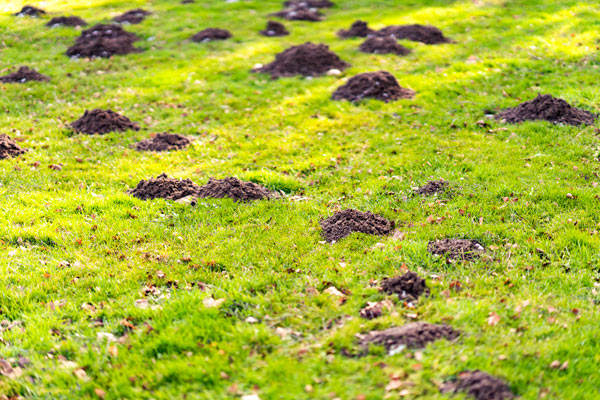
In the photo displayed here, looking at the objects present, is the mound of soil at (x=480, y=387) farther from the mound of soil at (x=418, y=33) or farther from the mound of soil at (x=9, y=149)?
the mound of soil at (x=418, y=33)

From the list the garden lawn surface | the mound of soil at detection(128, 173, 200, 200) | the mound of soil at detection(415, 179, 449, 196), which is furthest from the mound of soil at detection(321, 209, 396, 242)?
the mound of soil at detection(128, 173, 200, 200)

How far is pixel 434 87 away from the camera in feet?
49.7

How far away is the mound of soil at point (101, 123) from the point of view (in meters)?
13.2

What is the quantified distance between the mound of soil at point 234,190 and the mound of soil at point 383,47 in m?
11.8

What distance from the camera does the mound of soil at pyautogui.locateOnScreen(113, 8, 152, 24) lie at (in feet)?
80.6

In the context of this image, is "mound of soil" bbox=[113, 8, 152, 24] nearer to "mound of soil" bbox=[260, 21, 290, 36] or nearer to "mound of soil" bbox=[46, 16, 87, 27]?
"mound of soil" bbox=[46, 16, 87, 27]

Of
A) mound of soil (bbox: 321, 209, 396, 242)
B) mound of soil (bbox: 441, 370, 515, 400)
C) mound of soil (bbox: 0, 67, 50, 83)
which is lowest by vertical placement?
mound of soil (bbox: 321, 209, 396, 242)

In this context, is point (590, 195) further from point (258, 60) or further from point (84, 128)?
point (258, 60)

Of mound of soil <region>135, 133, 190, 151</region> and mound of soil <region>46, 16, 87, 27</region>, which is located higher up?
mound of soil <region>46, 16, 87, 27</region>

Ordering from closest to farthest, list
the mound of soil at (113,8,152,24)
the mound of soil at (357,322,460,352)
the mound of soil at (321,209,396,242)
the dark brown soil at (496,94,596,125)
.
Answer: the mound of soil at (357,322,460,352) → the mound of soil at (321,209,396,242) → the dark brown soil at (496,94,596,125) → the mound of soil at (113,8,152,24)

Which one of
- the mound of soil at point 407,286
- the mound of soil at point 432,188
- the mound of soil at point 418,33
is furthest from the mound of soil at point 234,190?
the mound of soil at point 418,33

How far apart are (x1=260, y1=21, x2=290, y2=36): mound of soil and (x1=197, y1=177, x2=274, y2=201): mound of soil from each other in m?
14.9

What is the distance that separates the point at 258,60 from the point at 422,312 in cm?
1549

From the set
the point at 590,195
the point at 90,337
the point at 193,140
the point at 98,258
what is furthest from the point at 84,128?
the point at 590,195
